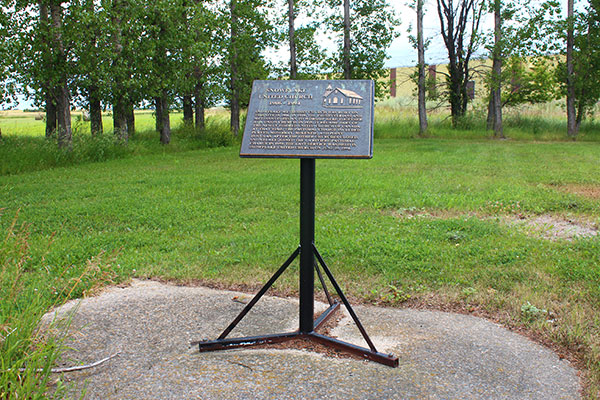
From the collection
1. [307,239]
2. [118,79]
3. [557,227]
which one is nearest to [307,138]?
[307,239]

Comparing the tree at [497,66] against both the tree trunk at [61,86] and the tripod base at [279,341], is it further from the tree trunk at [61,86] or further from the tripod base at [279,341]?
the tripod base at [279,341]

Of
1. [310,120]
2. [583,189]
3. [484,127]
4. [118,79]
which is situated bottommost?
[583,189]

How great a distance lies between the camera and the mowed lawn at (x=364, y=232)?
5.03 meters

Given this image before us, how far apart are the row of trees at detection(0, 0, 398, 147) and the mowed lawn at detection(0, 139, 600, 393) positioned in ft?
12.7

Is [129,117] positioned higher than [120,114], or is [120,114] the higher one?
[129,117]

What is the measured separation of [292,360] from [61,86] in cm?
1466

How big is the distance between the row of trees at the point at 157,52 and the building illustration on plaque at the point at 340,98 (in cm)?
1195

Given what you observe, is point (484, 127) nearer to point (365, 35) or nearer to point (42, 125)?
point (365, 35)

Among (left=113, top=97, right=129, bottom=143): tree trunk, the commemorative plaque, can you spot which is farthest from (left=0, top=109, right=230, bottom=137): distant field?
the commemorative plaque

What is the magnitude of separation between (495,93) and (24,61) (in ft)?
64.6

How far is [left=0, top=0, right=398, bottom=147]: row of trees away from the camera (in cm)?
1533

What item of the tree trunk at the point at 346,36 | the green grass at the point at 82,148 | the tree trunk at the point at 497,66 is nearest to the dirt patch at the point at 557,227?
the green grass at the point at 82,148

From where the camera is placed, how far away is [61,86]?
15977mm

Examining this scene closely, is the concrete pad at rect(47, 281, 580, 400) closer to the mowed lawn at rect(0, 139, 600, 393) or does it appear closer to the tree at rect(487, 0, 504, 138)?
the mowed lawn at rect(0, 139, 600, 393)
